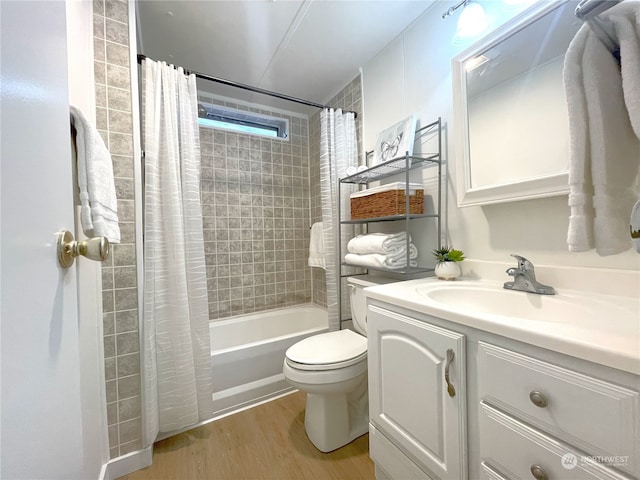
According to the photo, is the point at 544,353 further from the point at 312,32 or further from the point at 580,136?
the point at 312,32

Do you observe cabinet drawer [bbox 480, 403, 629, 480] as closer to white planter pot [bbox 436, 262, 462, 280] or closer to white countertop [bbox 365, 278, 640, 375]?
white countertop [bbox 365, 278, 640, 375]

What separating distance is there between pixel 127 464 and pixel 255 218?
1768 millimetres

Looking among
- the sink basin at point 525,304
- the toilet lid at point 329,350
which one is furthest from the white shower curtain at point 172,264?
the sink basin at point 525,304

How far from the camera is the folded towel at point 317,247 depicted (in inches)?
87.4

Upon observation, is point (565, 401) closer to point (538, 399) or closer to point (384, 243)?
point (538, 399)

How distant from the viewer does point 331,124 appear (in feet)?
6.09

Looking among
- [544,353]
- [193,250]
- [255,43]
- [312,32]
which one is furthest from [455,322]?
[255,43]

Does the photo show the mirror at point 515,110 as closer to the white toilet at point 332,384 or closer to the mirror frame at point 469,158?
the mirror frame at point 469,158

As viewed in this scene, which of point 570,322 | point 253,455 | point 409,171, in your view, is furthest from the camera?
point 409,171

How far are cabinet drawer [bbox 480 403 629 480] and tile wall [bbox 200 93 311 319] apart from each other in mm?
2015

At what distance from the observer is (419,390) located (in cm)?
89

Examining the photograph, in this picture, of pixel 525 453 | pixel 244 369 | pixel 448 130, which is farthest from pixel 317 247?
pixel 525 453

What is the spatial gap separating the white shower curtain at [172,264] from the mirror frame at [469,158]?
4.43 ft

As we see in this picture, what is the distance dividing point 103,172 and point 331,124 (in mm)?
1450
